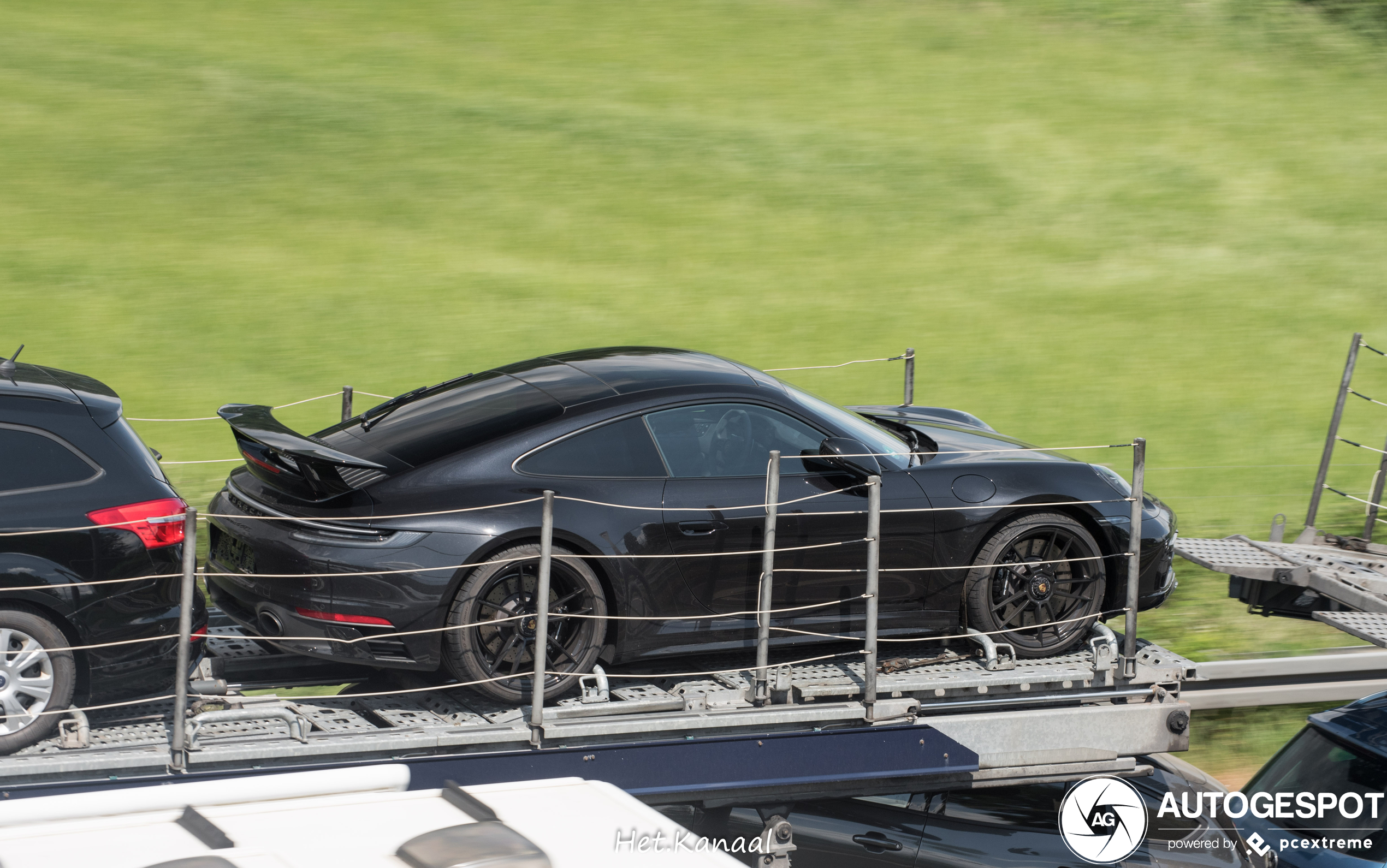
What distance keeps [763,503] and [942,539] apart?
35.6 inches

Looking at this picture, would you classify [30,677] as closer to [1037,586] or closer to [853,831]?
[853,831]

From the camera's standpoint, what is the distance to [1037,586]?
6441 millimetres

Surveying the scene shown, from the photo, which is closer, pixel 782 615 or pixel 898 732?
pixel 898 732

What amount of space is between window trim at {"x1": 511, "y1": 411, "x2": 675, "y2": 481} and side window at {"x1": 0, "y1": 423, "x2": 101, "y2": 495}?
1713 millimetres

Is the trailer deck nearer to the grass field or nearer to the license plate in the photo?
the license plate

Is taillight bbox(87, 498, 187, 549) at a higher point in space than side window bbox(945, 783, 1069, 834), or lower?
higher

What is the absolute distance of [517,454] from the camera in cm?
587

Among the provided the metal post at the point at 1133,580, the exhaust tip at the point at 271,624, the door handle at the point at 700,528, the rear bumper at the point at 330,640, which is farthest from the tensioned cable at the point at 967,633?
the exhaust tip at the point at 271,624

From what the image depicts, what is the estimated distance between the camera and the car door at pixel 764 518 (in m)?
5.95

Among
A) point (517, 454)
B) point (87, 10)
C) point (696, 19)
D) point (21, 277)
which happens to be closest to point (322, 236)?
point (21, 277)

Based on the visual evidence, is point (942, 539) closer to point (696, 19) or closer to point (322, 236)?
point (322, 236)

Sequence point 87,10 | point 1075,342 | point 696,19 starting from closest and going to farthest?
point 1075,342 < point 87,10 < point 696,19

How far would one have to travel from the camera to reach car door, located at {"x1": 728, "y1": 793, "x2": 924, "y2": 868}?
5.57 metres

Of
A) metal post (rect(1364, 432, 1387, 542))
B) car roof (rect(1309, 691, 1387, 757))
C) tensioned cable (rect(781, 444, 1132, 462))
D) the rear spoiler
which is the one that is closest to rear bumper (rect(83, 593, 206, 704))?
the rear spoiler
